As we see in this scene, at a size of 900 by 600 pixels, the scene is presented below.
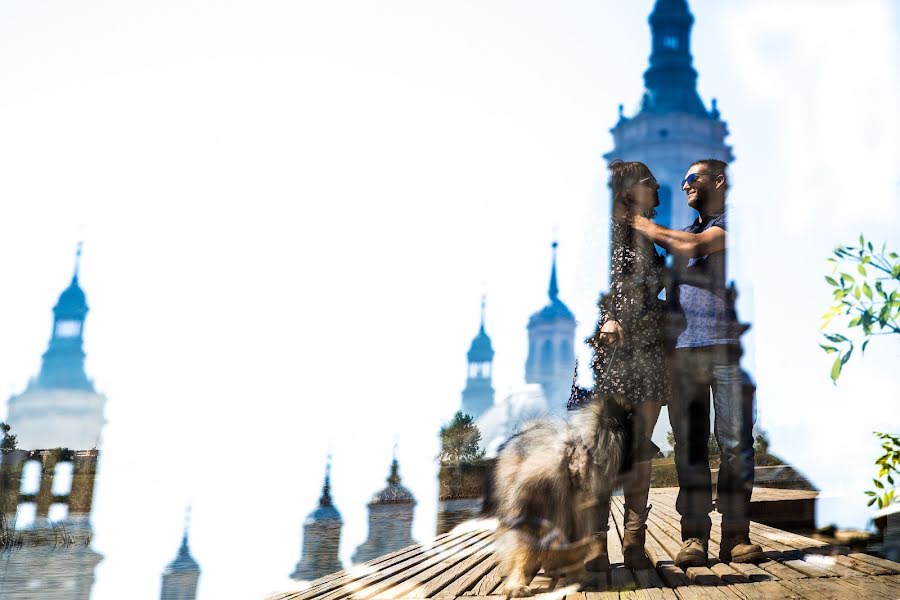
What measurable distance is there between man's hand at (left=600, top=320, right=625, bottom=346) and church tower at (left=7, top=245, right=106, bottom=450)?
2.61m

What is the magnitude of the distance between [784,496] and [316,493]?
2.87m

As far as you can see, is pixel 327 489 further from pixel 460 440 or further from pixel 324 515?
pixel 460 440

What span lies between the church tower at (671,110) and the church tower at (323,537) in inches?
95.7

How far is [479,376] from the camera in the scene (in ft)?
9.46

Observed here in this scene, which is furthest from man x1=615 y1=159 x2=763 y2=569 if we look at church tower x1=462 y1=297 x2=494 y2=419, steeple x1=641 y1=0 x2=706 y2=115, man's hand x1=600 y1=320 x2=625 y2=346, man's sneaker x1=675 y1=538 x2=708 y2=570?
church tower x1=462 y1=297 x2=494 y2=419

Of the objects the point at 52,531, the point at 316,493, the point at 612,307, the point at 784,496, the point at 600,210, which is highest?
the point at 600,210

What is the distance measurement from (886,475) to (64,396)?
387 cm

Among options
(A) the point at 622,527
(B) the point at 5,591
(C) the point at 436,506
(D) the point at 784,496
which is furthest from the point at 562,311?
(B) the point at 5,591

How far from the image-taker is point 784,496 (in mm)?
2014

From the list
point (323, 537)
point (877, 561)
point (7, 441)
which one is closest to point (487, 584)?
point (877, 561)

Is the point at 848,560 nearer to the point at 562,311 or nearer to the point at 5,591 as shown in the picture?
the point at 562,311

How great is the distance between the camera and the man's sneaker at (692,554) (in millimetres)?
1613

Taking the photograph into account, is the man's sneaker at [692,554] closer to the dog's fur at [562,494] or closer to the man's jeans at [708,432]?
the man's jeans at [708,432]

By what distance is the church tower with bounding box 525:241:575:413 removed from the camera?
1826 millimetres
